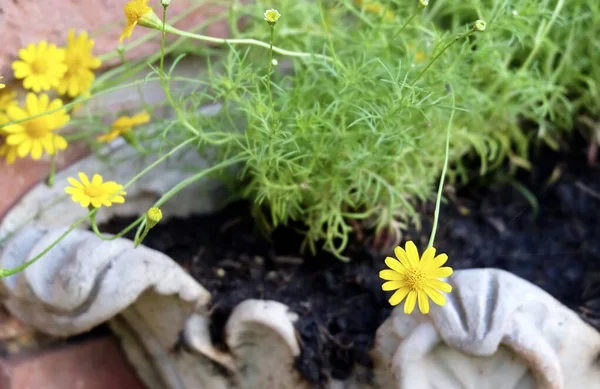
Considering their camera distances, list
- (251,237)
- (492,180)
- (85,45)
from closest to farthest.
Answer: (85,45) → (251,237) → (492,180)

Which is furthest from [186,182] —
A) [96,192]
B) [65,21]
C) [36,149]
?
[65,21]

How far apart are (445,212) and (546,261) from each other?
6.8 inches

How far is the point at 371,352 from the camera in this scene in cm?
85

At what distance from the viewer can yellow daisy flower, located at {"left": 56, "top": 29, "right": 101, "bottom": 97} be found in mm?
951

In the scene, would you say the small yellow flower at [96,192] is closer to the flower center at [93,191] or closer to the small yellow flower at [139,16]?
the flower center at [93,191]

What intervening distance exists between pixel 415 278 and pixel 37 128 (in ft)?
1.81

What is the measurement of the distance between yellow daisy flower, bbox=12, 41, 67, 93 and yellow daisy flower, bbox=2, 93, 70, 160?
0.02m

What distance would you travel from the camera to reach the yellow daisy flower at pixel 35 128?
0.90m

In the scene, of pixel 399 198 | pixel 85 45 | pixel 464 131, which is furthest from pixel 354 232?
pixel 85 45

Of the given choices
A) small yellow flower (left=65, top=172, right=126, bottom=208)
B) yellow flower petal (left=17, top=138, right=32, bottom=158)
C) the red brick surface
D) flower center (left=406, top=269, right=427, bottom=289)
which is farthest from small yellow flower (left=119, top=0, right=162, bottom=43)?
the red brick surface

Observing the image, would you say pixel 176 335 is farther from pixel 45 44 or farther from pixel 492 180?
pixel 492 180

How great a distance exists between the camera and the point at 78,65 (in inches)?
37.8

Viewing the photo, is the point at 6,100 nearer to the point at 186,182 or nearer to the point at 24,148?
the point at 24,148

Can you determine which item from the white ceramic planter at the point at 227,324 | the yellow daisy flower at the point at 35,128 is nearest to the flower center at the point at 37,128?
the yellow daisy flower at the point at 35,128
